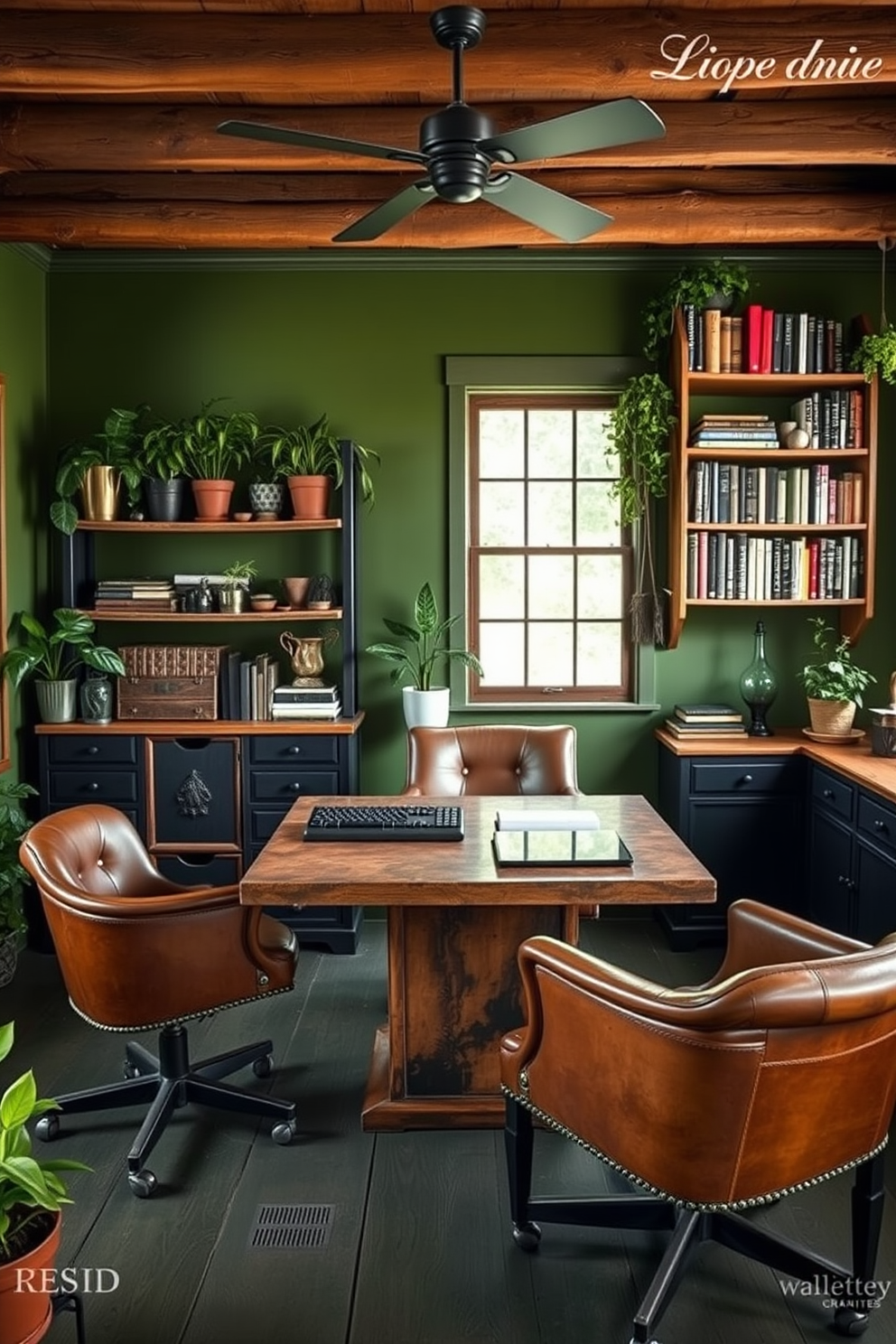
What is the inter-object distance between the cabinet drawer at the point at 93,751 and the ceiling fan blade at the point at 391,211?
245 cm

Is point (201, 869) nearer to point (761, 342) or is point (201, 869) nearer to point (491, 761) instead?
point (491, 761)

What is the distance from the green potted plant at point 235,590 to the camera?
5051 millimetres

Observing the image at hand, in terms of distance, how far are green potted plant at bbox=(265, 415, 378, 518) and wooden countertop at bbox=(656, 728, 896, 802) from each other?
1.76 meters

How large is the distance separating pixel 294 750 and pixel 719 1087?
3.01 metres

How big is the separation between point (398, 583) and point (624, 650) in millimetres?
1098

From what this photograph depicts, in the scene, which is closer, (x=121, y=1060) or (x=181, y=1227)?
(x=181, y=1227)

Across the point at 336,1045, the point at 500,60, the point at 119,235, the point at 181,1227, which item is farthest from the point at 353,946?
the point at 500,60

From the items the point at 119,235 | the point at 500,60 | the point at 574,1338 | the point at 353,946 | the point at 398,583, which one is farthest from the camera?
the point at 398,583

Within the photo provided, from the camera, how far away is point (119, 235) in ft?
15.1

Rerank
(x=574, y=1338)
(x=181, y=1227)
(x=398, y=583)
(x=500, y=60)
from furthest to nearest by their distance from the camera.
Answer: (x=398, y=583), (x=500, y=60), (x=181, y=1227), (x=574, y=1338)

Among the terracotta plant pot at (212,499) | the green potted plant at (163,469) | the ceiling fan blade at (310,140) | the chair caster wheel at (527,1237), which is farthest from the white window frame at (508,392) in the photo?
the chair caster wheel at (527,1237)

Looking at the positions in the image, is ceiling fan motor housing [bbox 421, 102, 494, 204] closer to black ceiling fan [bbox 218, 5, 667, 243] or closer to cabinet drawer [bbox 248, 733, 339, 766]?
black ceiling fan [bbox 218, 5, 667, 243]

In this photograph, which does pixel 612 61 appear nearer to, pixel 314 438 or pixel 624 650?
pixel 314 438

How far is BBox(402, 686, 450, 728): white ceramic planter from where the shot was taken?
508 centimetres
